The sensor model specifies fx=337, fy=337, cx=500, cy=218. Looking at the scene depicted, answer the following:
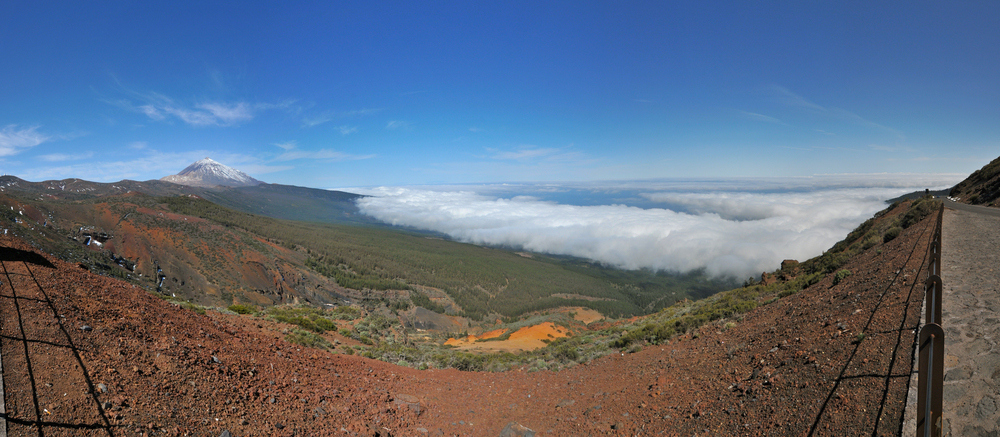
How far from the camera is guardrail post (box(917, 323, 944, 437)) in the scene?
2.24m

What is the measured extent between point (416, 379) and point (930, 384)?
1000 centimetres

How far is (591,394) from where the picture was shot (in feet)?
29.5

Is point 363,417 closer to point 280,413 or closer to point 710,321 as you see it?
point 280,413

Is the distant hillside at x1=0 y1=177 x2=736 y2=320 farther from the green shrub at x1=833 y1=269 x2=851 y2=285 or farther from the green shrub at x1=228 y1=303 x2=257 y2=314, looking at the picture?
the green shrub at x1=833 y1=269 x2=851 y2=285

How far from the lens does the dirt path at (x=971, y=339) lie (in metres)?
3.52

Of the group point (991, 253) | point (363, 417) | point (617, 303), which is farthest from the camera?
point (617, 303)

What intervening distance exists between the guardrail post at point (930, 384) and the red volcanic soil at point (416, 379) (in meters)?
2.28

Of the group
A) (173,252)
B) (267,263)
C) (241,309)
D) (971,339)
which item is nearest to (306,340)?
(241,309)

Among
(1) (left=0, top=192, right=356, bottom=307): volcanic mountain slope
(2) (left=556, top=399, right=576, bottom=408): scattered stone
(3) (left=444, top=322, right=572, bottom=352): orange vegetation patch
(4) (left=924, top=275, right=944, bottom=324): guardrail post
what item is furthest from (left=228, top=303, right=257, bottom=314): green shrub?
(4) (left=924, top=275, right=944, bottom=324): guardrail post

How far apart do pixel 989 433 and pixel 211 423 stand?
31.2 ft

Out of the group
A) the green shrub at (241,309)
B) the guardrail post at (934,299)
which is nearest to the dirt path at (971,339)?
the guardrail post at (934,299)

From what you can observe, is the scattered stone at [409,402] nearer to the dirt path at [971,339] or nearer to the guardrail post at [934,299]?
the dirt path at [971,339]

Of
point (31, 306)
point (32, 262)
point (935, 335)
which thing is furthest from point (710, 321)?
point (32, 262)

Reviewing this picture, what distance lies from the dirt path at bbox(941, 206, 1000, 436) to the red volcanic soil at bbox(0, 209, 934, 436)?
1.44ft
